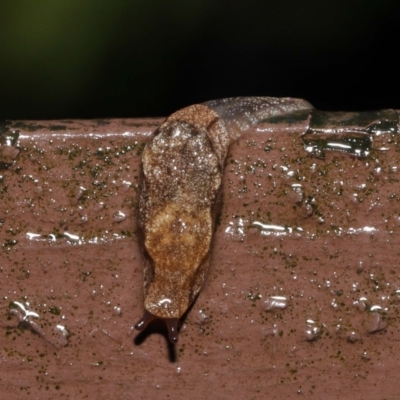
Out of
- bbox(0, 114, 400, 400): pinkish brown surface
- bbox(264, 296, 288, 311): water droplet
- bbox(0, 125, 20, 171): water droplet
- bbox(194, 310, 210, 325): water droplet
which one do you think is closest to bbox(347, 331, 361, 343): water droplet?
bbox(0, 114, 400, 400): pinkish brown surface

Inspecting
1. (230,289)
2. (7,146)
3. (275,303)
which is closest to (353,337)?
(275,303)

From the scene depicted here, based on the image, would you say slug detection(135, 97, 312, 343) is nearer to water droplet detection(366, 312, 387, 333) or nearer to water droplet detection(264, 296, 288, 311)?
water droplet detection(264, 296, 288, 311)

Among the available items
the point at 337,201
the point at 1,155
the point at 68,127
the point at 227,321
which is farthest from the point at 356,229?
the point at 1,155

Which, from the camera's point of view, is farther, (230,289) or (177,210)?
(230,289)

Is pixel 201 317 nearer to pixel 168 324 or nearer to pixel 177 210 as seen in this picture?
pixel 168 324

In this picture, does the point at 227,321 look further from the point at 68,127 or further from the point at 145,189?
the point at 68,127
